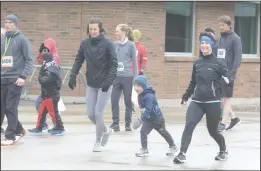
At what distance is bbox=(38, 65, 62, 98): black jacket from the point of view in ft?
35.5

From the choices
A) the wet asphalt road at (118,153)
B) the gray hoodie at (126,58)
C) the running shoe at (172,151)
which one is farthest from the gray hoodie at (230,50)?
the running shoe at (172,151)

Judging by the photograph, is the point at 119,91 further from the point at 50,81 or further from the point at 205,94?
the point at 205,94

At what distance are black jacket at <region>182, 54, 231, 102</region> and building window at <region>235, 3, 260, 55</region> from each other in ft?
37.3

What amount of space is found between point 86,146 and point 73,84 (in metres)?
1.10

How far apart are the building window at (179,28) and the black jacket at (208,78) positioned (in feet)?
31.2

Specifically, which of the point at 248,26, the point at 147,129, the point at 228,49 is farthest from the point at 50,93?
the point at 248,26

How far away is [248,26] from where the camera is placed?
2019cm

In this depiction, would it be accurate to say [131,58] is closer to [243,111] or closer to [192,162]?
[192,162]

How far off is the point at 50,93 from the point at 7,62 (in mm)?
1683

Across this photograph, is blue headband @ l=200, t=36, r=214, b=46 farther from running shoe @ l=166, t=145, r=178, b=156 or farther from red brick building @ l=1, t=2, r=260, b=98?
red brick building @ l=1, t=2, r=260, b=98

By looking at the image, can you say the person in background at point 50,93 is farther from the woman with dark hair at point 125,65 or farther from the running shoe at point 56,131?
the woman with dark hair at point 125,65

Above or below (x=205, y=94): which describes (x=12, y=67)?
above

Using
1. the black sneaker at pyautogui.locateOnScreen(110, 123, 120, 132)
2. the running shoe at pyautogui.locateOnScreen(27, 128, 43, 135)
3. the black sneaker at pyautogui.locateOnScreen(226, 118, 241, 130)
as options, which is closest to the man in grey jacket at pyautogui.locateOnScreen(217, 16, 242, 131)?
the black sneaker at pyautogui.locateOnScreen(226, 118, 241, 130)

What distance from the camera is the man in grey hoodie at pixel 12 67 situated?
939 cm
